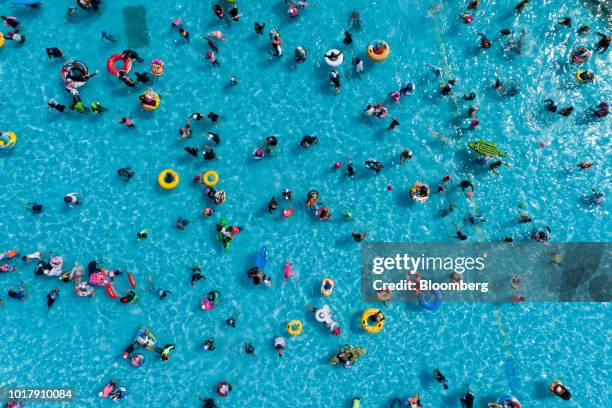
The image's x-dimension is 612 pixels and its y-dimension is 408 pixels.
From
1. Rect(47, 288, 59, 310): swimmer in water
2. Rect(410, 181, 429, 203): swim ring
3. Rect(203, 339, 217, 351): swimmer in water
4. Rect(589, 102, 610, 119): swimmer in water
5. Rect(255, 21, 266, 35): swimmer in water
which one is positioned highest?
Rect(589, 102, 610, 119): swimmer in water

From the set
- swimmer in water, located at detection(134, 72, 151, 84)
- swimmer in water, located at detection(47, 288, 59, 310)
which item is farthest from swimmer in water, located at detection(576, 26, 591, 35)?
swimmer in water, located at detection(47, 288, 59, 310)

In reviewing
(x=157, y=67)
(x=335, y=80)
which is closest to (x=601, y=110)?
(x=335, y=80)

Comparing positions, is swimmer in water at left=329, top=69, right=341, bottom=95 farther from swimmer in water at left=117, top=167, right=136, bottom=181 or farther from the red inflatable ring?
swimmer in water at left=117, top=167, right=136, bottom=181

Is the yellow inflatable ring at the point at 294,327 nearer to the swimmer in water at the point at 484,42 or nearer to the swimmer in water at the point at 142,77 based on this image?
the swimmer in water at the point at 142,77

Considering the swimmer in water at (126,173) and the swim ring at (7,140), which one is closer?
the swimmer in water at (126,173)

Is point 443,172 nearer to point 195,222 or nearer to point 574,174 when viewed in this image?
point 574,174

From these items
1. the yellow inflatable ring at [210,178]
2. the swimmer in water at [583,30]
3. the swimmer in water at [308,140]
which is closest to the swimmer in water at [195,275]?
the yellow inflatable ring at [210,178]

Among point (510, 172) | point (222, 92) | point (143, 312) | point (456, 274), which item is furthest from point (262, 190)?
point (510, 172)

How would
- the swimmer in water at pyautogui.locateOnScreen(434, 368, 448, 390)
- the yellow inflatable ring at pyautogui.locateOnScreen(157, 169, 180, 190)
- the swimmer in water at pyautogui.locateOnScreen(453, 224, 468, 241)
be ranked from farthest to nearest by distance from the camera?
the yellow inflatable ring at pyautogui.locateOnScreen(157, 169, 180, 190) → the swimmer in water at pyautogui.locateOnScreen(453, 224, 468, 241) → the swimmer in water at pyautogui.locateOnScreen(434, 368, 448, 390)
